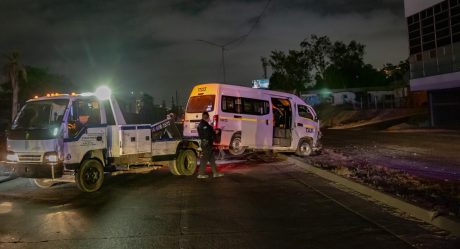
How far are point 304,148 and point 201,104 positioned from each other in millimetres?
Answer: 4875

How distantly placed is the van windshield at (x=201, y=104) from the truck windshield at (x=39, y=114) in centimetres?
577

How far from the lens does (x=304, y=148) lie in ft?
66.1

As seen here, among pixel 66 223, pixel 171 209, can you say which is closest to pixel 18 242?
pixel 66 223

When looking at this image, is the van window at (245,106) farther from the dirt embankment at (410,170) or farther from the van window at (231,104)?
the dirt embankment at (410,170)

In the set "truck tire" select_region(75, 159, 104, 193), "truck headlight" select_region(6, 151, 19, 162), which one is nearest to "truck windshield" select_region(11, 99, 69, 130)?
"truck headlight" select_region(6, 151, 19, 162)

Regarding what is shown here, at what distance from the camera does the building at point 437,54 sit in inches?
1332

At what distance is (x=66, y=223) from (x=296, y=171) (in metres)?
8.63

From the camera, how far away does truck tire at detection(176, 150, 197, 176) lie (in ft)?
50.1

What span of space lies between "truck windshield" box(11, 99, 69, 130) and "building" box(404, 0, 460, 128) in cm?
2746

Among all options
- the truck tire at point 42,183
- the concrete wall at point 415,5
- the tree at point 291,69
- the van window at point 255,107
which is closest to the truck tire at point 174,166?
the truck tire at point 42,183

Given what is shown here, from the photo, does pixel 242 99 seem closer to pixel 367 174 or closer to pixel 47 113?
pixel 367 174

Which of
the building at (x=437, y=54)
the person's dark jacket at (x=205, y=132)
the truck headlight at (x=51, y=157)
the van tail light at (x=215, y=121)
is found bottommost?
the truck headlight at (x=51, y=157)

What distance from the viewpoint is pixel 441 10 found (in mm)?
35125

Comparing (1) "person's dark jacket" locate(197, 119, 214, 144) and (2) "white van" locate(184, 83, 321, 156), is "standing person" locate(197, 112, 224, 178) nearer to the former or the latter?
(1) "person's dark jacket" locate(197, 119, 214, 144)
